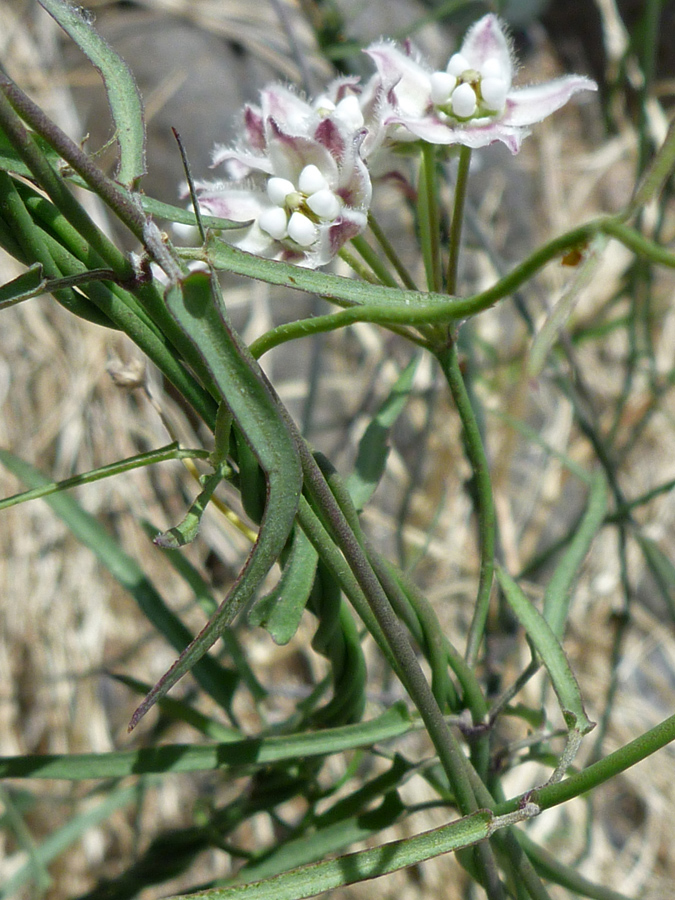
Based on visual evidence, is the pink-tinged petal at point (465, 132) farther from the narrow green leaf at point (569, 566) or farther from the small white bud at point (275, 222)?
the narrow green leaf at point (569, 566)

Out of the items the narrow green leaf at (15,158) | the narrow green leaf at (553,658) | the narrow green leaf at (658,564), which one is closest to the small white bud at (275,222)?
the narrow green leaf at (15,158)

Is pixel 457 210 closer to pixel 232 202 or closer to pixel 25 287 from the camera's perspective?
pixel 232 202

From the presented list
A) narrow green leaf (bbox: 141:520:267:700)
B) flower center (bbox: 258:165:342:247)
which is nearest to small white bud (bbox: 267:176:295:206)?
flower center (bbox: 258:165:342:247)

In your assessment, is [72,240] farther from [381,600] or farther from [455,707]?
[455,707]

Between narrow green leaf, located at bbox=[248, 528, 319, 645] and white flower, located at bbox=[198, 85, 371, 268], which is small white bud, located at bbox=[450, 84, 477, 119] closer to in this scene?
white flower, located at bbox=[198, 85, 371, 268]

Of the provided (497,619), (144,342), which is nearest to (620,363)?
(497,619)
